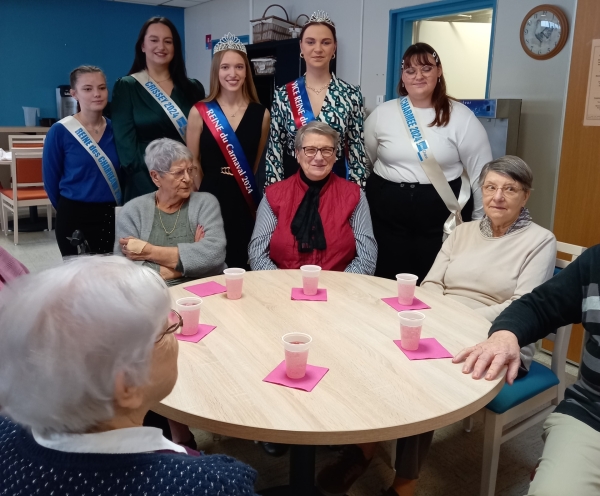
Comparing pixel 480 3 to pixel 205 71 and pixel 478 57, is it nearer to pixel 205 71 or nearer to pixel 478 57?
pixel 478 57

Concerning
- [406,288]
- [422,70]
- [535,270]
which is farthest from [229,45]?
[535,270]

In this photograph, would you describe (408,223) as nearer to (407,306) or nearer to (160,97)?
(407,306)

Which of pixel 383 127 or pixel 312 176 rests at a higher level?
pixel 383 127

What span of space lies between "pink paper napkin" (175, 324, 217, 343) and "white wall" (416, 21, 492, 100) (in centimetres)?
452

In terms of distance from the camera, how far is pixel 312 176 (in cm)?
236

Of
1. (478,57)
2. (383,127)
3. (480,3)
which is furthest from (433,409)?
(478,57)

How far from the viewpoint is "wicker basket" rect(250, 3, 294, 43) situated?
593 centimetres

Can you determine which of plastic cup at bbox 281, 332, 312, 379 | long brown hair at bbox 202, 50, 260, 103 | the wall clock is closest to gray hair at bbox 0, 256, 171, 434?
plastic cup at bbox 281, 332, 312, 379

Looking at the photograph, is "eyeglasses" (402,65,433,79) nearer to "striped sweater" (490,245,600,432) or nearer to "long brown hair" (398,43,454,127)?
"long brown hair" (398,43,454,127)

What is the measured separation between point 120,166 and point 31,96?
6.08 meters

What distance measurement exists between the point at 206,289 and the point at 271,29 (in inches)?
187

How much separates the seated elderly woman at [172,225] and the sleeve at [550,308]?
126 cm

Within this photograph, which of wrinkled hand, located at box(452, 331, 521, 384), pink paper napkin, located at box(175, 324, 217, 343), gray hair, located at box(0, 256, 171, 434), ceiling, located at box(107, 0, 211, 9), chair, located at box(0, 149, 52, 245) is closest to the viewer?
gray hair, located at box(0, 256, 171, 434)

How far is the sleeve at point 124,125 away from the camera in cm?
275
